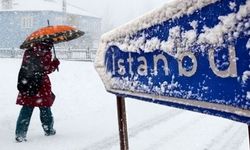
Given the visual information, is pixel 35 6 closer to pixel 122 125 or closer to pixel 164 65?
pixel 122 125

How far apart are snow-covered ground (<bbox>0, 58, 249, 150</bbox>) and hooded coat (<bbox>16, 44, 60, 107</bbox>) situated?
633 millimetres

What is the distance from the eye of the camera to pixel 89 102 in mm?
10961

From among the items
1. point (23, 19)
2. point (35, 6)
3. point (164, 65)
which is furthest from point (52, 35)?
point (35, 6)

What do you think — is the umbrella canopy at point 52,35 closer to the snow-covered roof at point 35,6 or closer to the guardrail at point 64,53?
the guardrail at point 64,53

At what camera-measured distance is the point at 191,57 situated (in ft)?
4.10

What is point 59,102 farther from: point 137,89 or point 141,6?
point 141,6

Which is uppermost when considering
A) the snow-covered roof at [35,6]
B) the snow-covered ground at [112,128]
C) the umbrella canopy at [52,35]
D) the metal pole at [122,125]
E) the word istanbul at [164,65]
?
the snow-covered roof at [35,6]

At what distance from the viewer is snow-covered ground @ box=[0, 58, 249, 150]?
5676 millimetres

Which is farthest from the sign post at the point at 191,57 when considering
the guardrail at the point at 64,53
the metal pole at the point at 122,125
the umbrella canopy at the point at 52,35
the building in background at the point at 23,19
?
the building in background at the point at 23,19

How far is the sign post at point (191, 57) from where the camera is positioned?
3.59ft

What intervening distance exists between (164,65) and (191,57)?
0.56ft

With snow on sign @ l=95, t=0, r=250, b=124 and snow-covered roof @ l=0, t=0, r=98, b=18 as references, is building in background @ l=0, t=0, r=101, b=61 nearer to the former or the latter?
snow-covered roof @ l=0, t=0, r=98, b=18

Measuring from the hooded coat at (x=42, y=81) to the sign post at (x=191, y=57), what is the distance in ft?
14.5

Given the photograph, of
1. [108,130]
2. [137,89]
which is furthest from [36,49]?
[137,89]
